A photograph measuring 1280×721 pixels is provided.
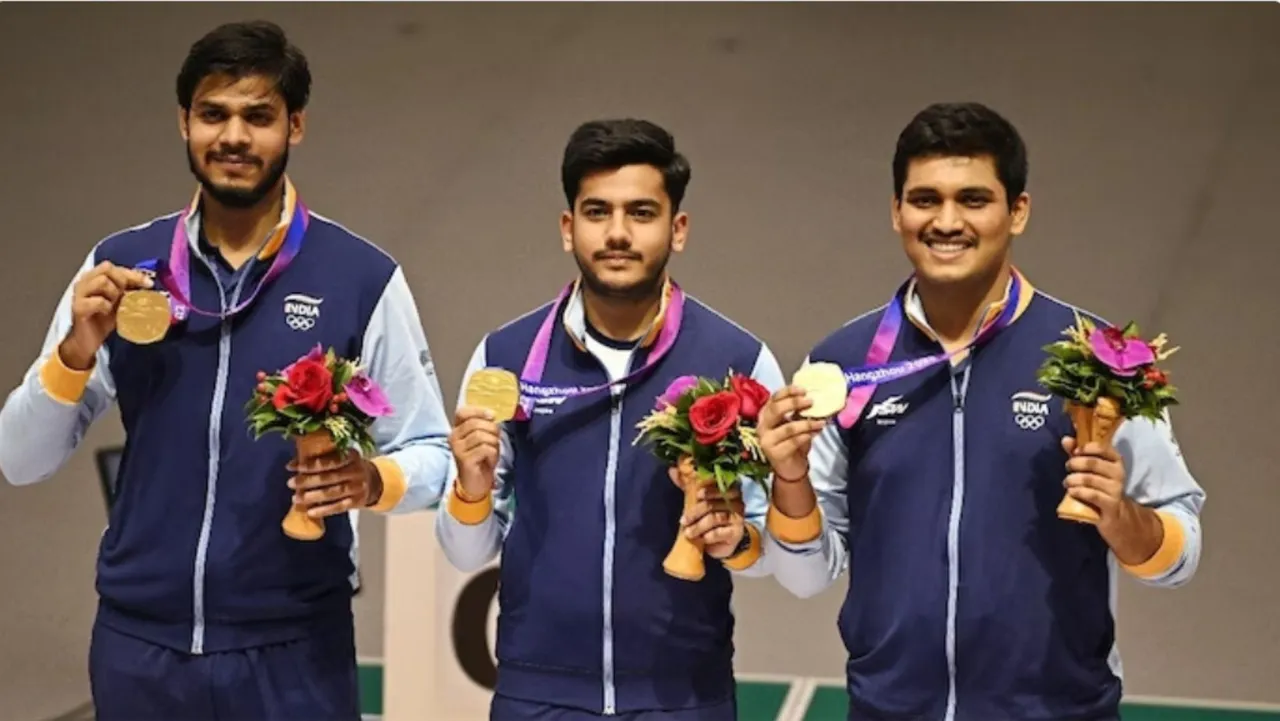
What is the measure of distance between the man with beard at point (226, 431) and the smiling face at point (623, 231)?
468mm

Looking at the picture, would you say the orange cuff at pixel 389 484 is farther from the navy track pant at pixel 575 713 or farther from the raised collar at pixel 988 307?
the raised collar at pixel 988 307

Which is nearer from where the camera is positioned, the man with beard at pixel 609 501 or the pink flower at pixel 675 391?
the pink flower at pixel 675 391

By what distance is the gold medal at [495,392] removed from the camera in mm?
3354

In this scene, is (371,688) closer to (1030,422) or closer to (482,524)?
(482,524)

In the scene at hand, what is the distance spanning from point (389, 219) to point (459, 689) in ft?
5.32

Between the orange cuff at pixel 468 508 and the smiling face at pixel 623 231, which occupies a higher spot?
the smiling face at pixel 623 231

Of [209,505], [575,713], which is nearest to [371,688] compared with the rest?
[209,505]

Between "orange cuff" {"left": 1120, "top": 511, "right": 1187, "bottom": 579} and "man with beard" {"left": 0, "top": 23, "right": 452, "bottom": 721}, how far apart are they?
1.46 meters

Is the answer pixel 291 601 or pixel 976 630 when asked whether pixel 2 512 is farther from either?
pixel 976 630

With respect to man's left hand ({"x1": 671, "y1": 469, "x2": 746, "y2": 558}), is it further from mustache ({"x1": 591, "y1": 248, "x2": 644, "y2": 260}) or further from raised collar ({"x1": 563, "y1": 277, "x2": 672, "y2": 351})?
mustache ({"x1": 591, "y1": 248, "x2": 644, "y2": 260})

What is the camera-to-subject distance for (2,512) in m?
5.81

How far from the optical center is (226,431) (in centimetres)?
350

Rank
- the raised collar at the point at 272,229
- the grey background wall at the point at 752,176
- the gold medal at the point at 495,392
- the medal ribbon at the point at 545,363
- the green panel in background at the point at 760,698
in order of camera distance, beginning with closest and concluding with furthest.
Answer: the gold medal at the point at 495,392 → the medal ribbon at the point at 545,363 → the raised collar at the point at 272,229 → the grey background wall at the point at 752,176 → the green panel in background at the point at 760,698

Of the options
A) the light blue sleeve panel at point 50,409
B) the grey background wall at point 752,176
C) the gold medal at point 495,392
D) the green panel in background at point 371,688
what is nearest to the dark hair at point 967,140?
the gold medal at point 495,392
